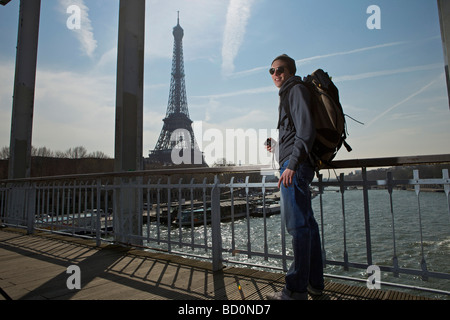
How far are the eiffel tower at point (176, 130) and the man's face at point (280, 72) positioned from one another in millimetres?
49717

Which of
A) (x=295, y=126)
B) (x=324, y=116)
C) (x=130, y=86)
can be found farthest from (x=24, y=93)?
(x=324, y=116)

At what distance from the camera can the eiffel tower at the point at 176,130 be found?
5116 centimetres

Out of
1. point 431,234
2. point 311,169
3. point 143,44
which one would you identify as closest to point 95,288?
point 311,169

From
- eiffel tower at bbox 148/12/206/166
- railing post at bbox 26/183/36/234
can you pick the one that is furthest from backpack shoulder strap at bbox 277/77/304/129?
eiffel tower at bbox 148/12/206/166

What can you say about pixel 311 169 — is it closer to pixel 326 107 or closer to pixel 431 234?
pixel 326 107

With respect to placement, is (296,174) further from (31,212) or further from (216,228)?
(31,212)

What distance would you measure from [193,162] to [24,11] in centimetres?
5344

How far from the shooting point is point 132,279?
8.02 ft

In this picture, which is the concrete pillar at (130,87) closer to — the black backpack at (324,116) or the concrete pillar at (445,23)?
the black backpack at (324,116)

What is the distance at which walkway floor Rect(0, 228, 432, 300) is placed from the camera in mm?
2033

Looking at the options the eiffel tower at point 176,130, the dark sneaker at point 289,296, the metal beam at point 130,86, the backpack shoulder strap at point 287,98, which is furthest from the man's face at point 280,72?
the eiffel tower at point 176,130

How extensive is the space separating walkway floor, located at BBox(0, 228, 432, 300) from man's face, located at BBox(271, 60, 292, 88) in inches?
58.7

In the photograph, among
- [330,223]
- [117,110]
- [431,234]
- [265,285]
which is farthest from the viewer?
[330,223]
